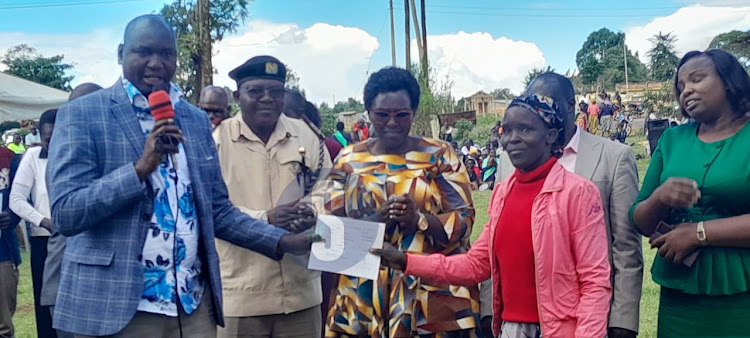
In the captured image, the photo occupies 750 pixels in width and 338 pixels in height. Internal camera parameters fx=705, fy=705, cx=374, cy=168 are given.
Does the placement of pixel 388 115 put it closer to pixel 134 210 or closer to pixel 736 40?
pixel 134 210

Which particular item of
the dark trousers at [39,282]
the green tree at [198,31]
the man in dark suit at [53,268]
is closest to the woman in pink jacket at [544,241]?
the man in dark suit at [53,268]

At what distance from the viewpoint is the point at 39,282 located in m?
6.16

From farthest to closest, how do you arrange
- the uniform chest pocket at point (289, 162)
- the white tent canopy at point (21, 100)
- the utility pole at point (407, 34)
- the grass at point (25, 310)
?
the utility pole at point (407, 34)
the white tent canopy at point (21, 100)
the grass at point (25, 310)
the uniform chest pocket at point (289, 162)

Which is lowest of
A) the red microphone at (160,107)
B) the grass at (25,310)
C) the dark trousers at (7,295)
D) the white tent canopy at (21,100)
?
the grass at (25,310)

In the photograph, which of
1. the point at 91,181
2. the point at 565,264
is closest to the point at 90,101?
the point at 91,181

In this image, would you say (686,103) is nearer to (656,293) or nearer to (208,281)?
(208,281)

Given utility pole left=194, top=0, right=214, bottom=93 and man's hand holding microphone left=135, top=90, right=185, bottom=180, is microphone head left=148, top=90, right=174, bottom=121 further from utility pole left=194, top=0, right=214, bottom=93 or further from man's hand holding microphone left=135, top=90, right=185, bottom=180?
utility pole left=194, top=0, right=214, bottom=93

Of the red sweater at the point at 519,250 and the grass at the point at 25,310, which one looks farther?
the grass at the point at 25,310

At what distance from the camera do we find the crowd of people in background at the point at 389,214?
2.66m

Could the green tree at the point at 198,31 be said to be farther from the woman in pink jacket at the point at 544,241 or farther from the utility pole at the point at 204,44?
the woman in pink jacket at the point at 544,241

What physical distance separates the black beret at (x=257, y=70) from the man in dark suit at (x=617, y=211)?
161cm

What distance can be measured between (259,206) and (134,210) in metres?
1.23

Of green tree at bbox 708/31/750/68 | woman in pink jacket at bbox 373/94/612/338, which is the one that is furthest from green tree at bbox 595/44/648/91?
woman in pink jacket at bbox 373/94/612/338

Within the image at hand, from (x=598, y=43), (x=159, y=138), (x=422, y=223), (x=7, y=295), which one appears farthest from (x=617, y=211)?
(x=598, y=43)
